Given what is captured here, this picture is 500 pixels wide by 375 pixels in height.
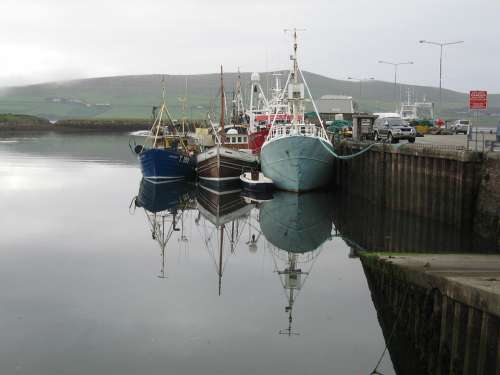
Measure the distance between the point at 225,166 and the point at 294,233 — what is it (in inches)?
642

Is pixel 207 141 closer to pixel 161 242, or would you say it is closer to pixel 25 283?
pixel 161 242

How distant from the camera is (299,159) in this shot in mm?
37656

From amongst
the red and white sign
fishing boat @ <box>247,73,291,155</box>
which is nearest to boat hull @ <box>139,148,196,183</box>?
fishing boat @ <box>247,73,291,155</box>

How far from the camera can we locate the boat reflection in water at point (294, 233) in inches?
840

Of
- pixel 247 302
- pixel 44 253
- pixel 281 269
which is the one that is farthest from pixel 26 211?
pixel 247 302


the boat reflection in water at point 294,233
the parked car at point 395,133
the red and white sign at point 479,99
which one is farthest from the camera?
the parked car at point 395,133

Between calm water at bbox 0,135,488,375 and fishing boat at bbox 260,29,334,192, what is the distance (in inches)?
68.6

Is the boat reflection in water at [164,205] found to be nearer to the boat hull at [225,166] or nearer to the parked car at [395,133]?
the boat hull at [225,166]

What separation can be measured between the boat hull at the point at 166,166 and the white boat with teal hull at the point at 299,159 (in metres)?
10.3

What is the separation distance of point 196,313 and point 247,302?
1764 millimetres

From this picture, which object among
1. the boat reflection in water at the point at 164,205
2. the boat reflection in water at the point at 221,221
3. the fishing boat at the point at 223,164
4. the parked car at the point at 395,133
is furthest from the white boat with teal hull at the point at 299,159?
the boat reflection in water at the point at 164,205

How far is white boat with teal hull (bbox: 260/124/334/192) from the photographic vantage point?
123 feet

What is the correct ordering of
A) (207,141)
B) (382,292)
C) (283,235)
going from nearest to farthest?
(382,292) → (283,235) → (207,141)

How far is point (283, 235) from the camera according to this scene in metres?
28.7
